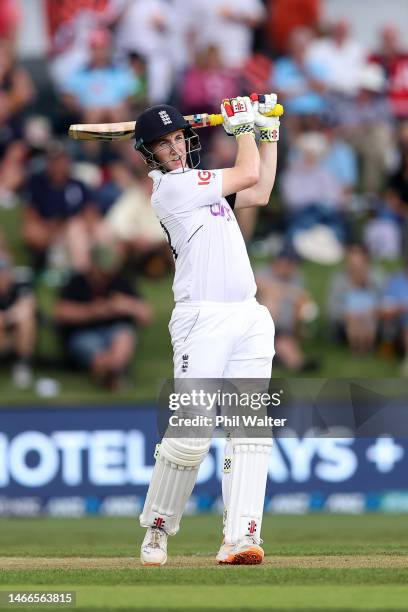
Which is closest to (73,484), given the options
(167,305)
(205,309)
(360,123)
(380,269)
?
(167,305)

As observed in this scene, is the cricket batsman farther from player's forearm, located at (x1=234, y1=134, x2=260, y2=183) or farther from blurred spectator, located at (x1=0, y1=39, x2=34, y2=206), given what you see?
blurred spectator, located at (x1=0, y1=39, x2=34, y2=206)

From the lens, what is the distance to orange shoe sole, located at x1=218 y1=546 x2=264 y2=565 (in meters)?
7.38

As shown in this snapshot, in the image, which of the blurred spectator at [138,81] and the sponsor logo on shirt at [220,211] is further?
the blurred spectator at [138,81]

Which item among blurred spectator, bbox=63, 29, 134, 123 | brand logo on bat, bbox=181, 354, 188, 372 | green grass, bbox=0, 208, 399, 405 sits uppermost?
blurred spectator, bbox=63, 29, 134, 123

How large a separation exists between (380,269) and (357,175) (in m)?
2.04

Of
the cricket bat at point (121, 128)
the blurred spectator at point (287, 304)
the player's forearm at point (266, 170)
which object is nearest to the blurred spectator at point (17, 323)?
the blurred spectator at point (287, 304)

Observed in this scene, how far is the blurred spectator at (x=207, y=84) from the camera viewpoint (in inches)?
663

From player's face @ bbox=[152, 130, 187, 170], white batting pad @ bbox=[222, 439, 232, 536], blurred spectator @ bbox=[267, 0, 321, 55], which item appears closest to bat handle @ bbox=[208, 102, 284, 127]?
player's face @ bbox=[152, 130, 187, 170]

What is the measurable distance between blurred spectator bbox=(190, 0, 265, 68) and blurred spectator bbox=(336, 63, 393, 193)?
4.92ft

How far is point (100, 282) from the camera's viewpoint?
14461mm

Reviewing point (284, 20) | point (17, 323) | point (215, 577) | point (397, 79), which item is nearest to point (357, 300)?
point (17, 323)

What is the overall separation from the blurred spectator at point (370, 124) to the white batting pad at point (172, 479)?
34.0 ft

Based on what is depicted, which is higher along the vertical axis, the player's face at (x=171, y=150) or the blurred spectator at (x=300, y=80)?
the blurred spectator at (x=300, y=80)

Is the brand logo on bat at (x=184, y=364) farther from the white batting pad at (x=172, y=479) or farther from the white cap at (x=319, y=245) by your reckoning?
the white cap at (x=319, y=245)
